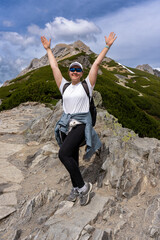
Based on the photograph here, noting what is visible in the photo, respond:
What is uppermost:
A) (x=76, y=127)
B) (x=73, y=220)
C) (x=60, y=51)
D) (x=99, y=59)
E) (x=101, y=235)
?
(x=60, y=51)

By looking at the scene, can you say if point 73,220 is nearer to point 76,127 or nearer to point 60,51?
point 76,127

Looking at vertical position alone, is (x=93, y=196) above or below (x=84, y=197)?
below

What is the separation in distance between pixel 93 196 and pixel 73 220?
822 millimetres

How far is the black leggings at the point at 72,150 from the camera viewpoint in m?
3.74

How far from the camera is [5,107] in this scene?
21.6 m

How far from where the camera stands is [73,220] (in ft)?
11.6

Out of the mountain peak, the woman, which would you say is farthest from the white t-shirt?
the mountain peak

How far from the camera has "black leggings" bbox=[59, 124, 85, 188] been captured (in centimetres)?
374

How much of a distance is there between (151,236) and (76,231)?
128 cm

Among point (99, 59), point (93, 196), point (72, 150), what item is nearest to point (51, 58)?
point (99, 59)

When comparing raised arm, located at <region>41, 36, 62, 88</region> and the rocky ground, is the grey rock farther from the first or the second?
raised arm, located at <region>41, 36, 62, 88</region>

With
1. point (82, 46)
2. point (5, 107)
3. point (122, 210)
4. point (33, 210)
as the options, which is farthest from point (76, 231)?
point (82, 46)

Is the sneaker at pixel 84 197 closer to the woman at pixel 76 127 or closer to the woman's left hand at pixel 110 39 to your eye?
the woman at pixel 76 127

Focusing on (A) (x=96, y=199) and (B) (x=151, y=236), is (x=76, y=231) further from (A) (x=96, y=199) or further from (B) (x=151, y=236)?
(B) (x=151, y=236)
